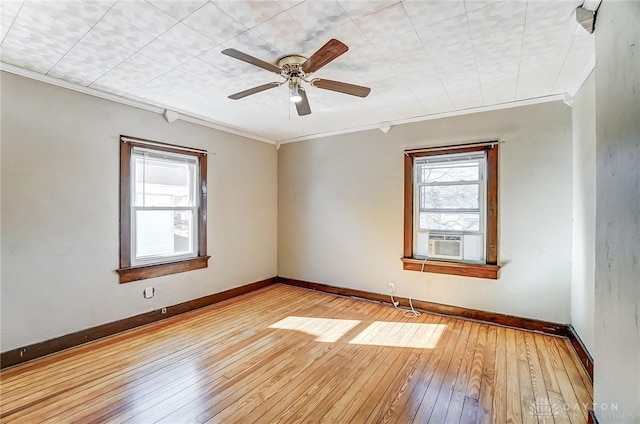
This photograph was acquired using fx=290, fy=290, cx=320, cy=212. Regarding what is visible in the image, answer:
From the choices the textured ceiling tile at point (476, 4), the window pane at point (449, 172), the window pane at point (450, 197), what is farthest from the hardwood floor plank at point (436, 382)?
the textured ceiling tile at point (476, 4)

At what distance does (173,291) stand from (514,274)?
418 cm

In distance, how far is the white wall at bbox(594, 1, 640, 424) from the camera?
4.17 feet

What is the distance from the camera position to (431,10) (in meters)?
1.80

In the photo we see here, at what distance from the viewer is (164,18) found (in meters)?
1.88

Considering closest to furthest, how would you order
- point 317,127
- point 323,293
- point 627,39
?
point 627,39 < point 317,127 < point 323,293

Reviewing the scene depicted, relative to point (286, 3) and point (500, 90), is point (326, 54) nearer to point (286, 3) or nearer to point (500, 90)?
point (286, 3)

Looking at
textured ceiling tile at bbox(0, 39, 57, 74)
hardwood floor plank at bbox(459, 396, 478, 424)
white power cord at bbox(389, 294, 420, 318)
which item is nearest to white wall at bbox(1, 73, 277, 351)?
textured ceiling tile at bbox(0, 39, 57, 74)

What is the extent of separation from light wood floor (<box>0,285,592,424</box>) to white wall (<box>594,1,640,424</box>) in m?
0.72

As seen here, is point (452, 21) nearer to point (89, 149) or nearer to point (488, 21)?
point (488, 21)

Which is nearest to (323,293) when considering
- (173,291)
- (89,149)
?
(173,291)

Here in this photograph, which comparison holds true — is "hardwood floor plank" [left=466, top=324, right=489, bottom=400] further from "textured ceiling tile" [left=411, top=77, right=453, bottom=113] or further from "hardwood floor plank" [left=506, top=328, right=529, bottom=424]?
"textured ceiling tile" [left=411, top=77, right=453, bottom=113]

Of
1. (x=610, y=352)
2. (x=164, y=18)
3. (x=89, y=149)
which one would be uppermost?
(x=164, y=18)

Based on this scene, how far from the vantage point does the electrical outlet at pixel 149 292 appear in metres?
3.44

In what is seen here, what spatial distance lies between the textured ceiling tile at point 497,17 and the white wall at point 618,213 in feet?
1.33
